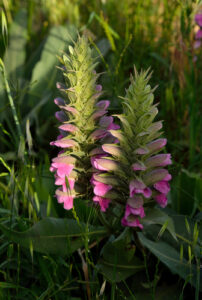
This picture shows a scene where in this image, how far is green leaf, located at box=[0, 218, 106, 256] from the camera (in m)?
1.02

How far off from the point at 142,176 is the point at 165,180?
0.20 feet

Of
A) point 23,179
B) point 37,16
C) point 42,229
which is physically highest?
point 37,16

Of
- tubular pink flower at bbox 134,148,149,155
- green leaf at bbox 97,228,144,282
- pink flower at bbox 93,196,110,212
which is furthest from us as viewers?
green leaf at bbox 97,228,144,282

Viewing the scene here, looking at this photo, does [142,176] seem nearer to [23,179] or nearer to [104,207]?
[104,207]

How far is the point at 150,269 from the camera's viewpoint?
4.04 ft

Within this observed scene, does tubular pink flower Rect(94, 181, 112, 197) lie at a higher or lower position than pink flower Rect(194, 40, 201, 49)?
lower

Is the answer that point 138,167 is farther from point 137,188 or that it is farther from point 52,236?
point 52,236

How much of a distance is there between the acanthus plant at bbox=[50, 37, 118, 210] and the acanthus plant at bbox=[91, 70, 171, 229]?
47mm

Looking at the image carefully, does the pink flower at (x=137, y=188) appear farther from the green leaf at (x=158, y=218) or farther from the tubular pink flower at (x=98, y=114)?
the tubular pink flower at (x=98, y=114)

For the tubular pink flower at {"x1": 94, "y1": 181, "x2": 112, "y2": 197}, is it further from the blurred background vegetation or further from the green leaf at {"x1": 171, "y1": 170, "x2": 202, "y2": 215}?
the green leaf at {"x1": 171, "y1": 170, "x2": 202, "y2": 215}

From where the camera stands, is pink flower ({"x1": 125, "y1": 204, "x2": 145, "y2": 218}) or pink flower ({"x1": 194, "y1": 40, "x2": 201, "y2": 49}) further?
pink flower ({"x1": 194, "y1": 40, "x2": 201, "y2": 49})

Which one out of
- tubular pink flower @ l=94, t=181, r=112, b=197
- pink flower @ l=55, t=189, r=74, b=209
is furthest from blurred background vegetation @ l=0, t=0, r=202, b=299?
tubular pink flower @ l=94, t=181, r=112, b=197

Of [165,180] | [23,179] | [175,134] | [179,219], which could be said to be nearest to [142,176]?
[165,180]

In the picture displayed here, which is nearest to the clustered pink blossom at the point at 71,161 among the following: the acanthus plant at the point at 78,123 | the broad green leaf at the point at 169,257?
the acanthus plant at the point at 78,123
